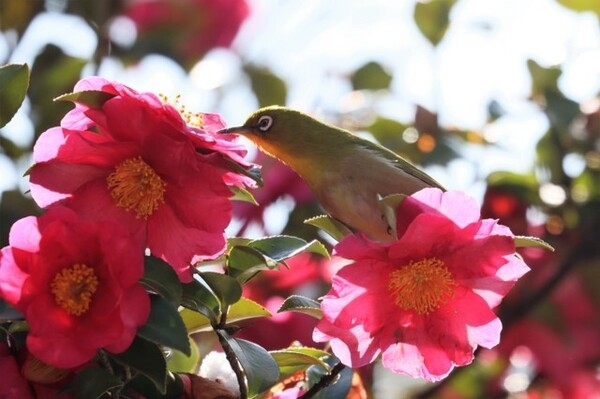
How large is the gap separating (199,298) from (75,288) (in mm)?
130

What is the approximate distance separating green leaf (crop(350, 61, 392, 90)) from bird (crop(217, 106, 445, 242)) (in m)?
0.99

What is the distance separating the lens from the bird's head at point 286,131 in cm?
151

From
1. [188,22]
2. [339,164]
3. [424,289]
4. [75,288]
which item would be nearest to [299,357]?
[424,289]

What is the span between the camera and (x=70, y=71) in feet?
6.90

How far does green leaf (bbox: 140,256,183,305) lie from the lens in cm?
88

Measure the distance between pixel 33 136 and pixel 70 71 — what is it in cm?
14

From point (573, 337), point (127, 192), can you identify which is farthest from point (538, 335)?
point (127, 192)

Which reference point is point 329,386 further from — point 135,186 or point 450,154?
point 450,154

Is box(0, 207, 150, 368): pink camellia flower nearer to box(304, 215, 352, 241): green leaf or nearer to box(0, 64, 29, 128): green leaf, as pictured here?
box(0, 64, 29, 128): green leaf

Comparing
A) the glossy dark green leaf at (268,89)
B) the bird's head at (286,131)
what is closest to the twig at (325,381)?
the bird's head at (286,131)

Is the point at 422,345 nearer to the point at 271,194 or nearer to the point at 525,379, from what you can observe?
the point at 271,194

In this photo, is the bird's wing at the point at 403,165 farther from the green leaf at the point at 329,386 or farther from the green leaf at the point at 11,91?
the green leaf at the point at 11,91

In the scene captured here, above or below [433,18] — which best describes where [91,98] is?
above

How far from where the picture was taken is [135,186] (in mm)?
949
